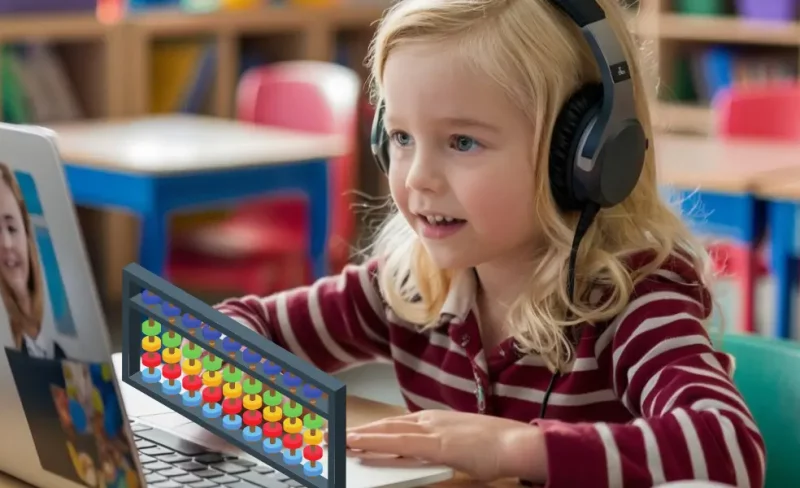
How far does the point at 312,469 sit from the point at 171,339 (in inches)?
6.2

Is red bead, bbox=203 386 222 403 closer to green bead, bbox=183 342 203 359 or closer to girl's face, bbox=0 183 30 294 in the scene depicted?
green bead, bbox=183 342 203 359

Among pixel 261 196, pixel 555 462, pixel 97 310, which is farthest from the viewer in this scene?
pixel 261 196

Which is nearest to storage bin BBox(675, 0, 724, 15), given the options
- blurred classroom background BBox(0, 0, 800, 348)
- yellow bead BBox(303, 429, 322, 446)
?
blurred classroom background BBox(0, 0, 800, 348)

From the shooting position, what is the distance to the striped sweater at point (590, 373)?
3.10ft

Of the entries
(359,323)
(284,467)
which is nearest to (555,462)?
(284,467)

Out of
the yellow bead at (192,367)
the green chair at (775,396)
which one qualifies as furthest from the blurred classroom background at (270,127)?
the yellow bead at (192,367)

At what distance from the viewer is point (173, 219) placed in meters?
4.18

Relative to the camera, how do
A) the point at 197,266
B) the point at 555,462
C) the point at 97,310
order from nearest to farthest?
the point at 97,310 < the point at 555,462 < the point at 197,266

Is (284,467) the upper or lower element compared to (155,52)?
lower

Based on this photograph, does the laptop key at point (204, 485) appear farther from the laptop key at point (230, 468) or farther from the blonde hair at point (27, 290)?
the blonde hair at point (27, 290)

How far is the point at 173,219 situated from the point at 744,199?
6.68ft

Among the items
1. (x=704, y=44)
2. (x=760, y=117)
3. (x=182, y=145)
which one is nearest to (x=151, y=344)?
(x=182, y=145)

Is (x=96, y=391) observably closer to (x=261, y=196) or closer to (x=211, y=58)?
(x=261, y=196)

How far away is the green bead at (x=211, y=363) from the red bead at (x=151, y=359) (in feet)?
0.15
